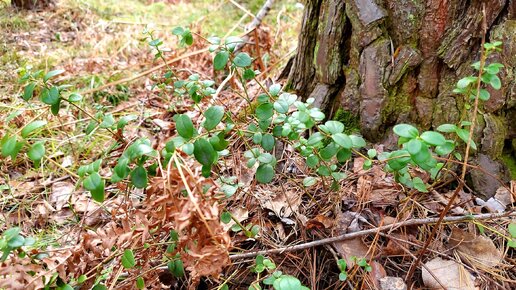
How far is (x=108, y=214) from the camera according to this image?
1.98 metres

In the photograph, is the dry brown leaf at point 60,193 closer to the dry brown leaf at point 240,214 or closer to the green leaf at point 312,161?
the dry brown leaf at point 240,214

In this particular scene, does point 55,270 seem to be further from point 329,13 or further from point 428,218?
point 329,13

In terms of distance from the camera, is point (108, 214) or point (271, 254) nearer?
point (271, 254)

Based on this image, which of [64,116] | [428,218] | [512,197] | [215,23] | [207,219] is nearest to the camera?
[207,219]

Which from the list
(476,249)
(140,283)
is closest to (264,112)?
(140,283)

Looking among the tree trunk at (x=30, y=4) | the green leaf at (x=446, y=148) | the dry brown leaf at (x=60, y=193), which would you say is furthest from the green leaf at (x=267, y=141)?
the tree trunk at (x=30, y=4)

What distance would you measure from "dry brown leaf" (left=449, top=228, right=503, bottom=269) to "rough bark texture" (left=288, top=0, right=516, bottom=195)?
1.24 ft

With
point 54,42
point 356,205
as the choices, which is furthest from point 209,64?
point 356,205

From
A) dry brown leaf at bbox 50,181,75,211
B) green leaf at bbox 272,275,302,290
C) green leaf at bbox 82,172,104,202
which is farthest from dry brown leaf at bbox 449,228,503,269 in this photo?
dry brown leaf at bbox 50,181,75,211

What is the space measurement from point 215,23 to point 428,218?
334 cm

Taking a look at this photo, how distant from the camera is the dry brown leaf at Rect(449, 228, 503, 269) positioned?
161cm

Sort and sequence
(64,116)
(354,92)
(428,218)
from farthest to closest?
(64,116) < (354,92) < (428,218)

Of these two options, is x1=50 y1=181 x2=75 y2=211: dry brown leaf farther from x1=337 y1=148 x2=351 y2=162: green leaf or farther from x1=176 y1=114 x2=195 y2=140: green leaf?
x1=337 y1=148 x2=351 y2=162: green leaf

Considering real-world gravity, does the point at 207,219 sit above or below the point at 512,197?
above
